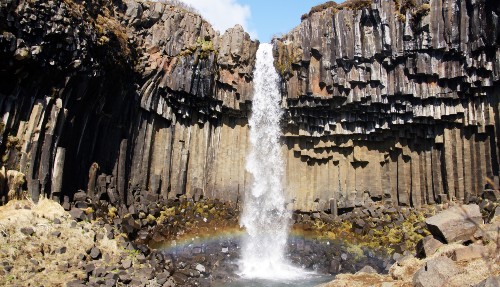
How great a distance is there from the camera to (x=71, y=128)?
62.7ft

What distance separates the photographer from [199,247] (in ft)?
71.2

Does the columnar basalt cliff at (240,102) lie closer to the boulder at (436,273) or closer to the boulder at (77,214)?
the boulder at (77,214)

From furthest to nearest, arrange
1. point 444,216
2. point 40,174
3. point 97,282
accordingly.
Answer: point 40,174 → point 97,282 → point 444,216

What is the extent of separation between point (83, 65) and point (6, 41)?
3.26 meters

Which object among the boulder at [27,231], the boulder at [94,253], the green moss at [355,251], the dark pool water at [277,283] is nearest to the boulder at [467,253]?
the dark pool water at [277,283]

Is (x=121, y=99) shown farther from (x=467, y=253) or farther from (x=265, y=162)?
(x=467, y=253)

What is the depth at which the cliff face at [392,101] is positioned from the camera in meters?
22.0

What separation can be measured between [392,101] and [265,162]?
826cm

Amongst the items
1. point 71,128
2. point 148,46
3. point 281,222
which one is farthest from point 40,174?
point 281,222

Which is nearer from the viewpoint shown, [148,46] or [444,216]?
[444,216]

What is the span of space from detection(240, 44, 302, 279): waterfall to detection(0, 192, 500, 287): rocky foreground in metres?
1.15

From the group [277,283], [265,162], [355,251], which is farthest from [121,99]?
[355,251]

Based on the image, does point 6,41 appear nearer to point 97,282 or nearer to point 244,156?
point 97,282

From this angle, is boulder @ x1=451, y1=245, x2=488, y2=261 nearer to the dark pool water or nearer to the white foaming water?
the dark pool water
